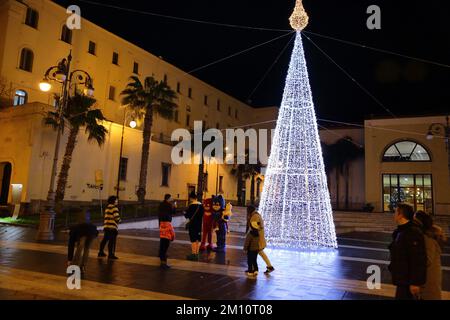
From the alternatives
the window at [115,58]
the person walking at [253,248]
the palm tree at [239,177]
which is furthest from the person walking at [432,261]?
the palm tree at [239,177]

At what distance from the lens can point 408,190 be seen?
3253 centimetres

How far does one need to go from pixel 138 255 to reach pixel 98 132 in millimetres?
14338

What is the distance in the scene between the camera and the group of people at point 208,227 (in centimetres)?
797

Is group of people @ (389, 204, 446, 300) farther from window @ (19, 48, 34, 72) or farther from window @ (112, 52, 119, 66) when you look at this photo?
window @ (112, 52, 119, 66)

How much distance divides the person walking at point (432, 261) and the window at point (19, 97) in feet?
91.7

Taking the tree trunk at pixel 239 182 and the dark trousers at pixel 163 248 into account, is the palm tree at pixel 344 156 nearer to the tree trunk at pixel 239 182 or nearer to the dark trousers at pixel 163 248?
the tree trunk at pixel 239 182

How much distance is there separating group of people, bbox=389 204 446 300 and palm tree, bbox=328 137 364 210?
118ft

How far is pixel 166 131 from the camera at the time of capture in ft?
129

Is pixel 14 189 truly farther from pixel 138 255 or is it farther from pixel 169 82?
pixel 169 82

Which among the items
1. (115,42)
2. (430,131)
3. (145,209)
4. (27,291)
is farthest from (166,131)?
(27,291)

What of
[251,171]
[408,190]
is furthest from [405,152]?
[251,171]

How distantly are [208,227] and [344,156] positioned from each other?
1213 inches

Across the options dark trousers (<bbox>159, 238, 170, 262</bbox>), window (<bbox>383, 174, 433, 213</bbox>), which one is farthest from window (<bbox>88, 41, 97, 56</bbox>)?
window (<bbox>383, 174, 433, 213</bbox>)

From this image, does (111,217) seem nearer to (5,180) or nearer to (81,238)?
(81,238)
